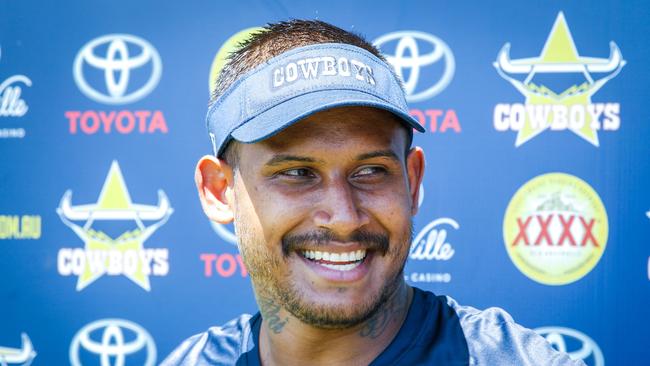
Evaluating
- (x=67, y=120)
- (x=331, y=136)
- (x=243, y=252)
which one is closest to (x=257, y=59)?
(x=331, y=136)

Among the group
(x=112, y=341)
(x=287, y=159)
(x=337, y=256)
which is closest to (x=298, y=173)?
(x=287, y=159)

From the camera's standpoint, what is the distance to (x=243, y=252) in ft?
3.53

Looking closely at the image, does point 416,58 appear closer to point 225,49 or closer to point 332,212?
point 225,49

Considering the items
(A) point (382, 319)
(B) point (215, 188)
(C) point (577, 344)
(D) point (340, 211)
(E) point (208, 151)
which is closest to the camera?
(D) point (340, 211)

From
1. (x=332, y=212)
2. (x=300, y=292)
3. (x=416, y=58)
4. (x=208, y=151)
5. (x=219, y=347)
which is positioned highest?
(x=416, y=58)

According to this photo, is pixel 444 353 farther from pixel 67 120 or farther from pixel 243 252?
pixel 67 120

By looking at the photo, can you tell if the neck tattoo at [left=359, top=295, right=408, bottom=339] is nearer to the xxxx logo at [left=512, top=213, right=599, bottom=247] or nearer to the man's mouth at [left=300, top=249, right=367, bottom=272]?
the man's mouth at [left=300, top=249, right=367, bottom=272]

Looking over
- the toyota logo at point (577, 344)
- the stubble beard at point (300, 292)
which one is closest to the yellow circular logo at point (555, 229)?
the toyota logo at point (577, 344)

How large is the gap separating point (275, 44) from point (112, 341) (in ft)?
4.41

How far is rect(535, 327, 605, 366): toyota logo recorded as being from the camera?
6.26 feet

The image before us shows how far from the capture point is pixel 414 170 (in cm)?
116

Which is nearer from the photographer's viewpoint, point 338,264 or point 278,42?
point 338,264

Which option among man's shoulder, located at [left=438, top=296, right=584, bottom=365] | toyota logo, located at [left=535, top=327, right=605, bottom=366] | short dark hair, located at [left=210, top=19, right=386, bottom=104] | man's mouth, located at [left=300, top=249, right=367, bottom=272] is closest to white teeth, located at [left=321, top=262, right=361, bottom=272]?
man's mouth, located at [left=300, top=249, right=367, bottom=272]

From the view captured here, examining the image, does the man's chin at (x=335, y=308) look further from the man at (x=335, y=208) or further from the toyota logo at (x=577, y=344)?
the toyota logo at (x=577, y=344)
